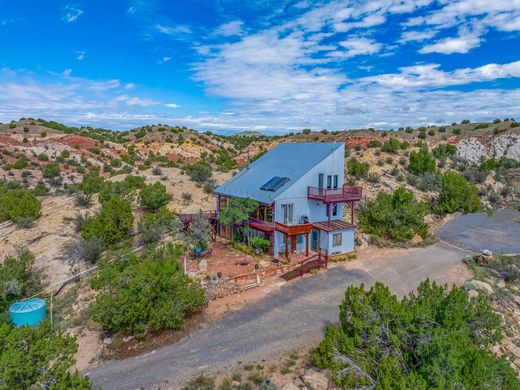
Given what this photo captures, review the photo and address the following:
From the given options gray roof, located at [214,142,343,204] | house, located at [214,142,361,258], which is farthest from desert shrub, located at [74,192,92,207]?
house, located at [214,142,361,258]

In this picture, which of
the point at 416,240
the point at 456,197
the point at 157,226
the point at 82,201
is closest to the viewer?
the point at 157,226

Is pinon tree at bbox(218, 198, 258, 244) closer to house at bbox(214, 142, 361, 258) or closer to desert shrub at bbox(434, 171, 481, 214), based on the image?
house at bbox(214, 142, 361, 258)

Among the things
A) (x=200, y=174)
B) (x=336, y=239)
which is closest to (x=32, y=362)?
(x=336, y=239)

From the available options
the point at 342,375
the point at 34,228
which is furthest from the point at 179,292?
the point at 34,228

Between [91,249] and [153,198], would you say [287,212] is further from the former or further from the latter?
[91,249]

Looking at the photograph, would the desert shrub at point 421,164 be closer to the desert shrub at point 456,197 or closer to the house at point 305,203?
the desert shrub at point 456,197

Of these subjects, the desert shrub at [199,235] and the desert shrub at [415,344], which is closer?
the desert shrub at [415,344]

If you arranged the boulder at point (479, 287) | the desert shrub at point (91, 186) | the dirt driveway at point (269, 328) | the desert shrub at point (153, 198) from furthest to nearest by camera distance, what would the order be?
the desert shrub at point (91, 186) < the desert shrub at point (153, 198) < the boulder at point (479, 287) < the dirt driveway at point (269, 328)

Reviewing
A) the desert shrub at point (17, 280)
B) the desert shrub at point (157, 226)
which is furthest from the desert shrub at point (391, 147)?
the desert shrub at point (17, 280)
